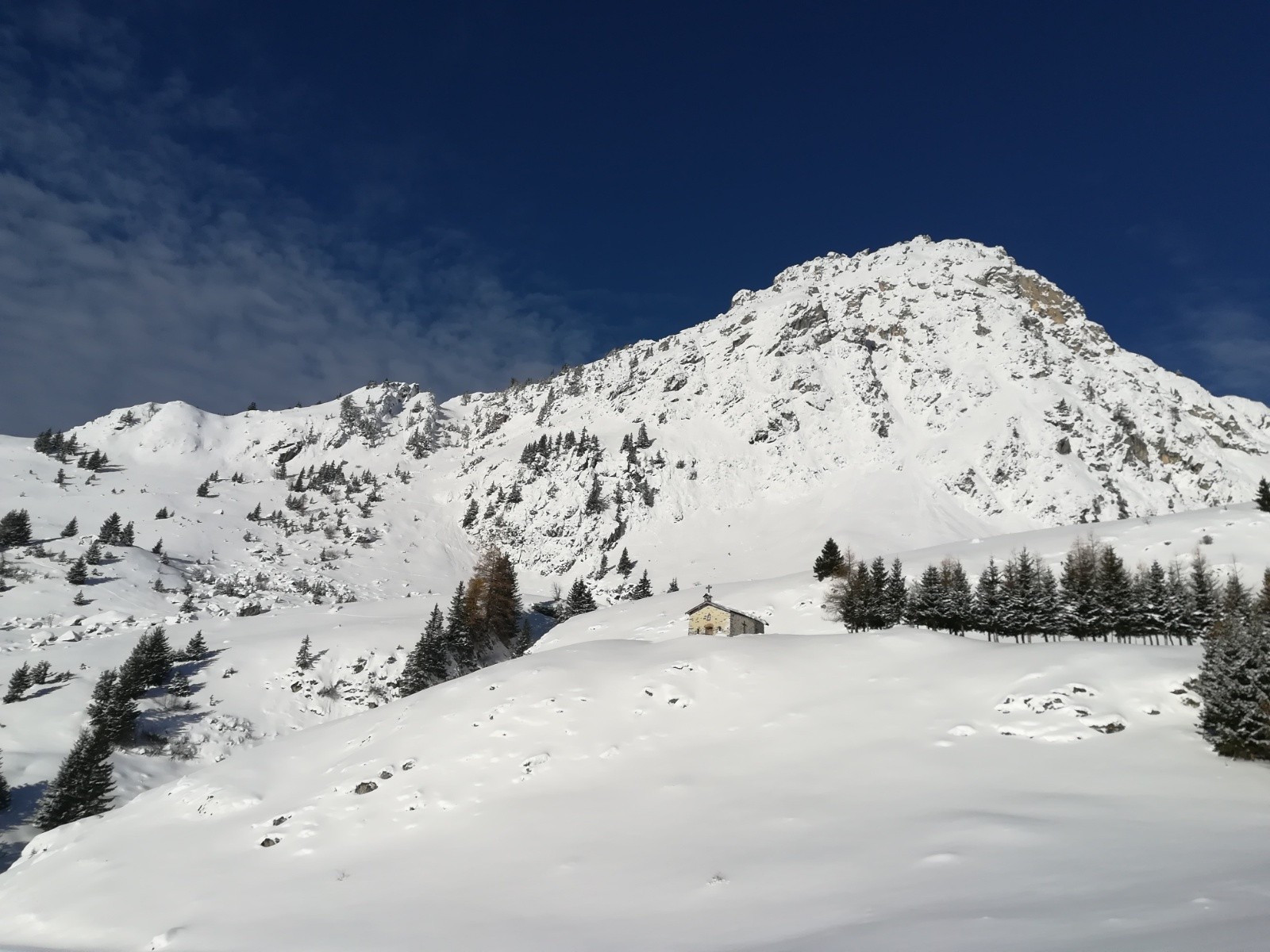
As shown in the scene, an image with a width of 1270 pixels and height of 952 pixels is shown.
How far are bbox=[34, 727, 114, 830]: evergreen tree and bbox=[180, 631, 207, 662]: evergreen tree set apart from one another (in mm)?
24702

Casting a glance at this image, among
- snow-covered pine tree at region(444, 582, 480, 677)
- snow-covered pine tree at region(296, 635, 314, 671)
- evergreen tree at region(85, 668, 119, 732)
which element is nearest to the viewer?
evergreen tree at region(85, 668, 119, 732)

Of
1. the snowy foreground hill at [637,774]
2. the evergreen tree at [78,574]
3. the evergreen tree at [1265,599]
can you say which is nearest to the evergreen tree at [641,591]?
the snowy foreground hill at [637,774]

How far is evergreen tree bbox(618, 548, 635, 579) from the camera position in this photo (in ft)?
403

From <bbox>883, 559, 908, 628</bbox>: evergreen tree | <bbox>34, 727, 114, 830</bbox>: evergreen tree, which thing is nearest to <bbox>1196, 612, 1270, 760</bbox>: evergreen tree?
<bbox>883, 559, 908, 628</bbox>: evergreen tree

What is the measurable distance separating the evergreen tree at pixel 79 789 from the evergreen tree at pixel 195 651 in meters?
24.7

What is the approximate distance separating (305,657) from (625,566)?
200 ft

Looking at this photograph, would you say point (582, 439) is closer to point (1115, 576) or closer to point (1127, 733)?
point (1115, 576)

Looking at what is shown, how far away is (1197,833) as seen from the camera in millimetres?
16922

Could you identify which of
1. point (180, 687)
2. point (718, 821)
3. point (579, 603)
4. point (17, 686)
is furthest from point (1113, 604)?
point (17, 686)

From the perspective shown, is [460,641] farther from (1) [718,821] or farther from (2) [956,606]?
(1) [718,821]

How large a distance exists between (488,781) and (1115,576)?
48403mm

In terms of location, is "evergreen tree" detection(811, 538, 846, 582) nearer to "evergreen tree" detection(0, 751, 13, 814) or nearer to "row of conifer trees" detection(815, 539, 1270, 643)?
"row of conifer trees" detection(815, 539, 1270, 643)

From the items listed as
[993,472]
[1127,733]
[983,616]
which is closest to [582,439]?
[993,472]

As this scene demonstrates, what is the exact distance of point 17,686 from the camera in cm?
5962
